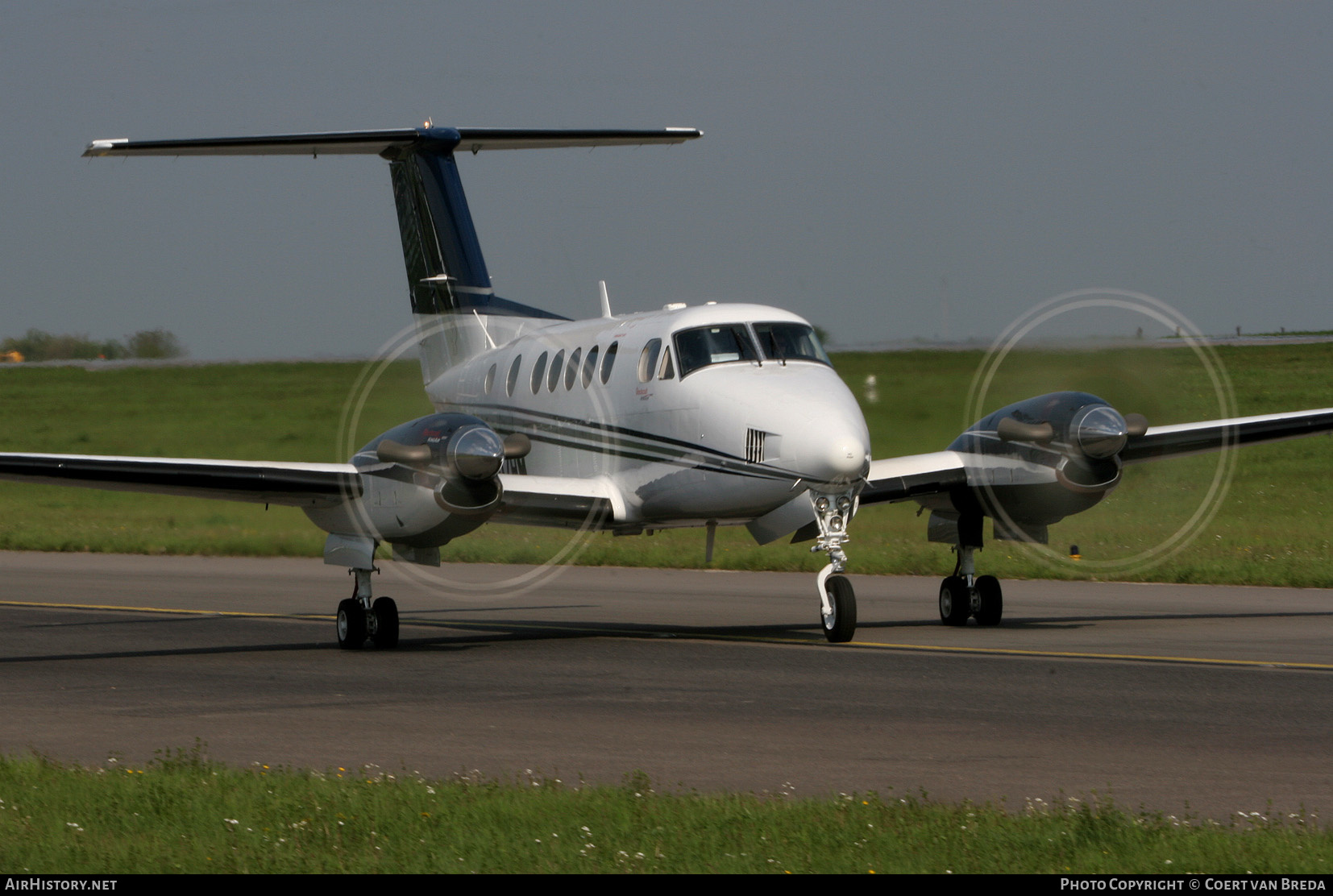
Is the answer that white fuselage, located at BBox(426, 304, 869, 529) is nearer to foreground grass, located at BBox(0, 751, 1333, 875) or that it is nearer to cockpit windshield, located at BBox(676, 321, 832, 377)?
cockpit windshield, located at BBox(676, 321, 832, 377)

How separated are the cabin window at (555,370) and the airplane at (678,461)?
0.10 feet

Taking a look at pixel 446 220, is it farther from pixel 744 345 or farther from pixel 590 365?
pixel 744 345

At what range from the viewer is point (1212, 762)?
918 cm

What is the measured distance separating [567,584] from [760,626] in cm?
775

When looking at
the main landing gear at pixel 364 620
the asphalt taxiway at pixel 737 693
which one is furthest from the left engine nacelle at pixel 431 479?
the asphalt taxiway at pixel 737 693

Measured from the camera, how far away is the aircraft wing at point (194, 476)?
15.2 m

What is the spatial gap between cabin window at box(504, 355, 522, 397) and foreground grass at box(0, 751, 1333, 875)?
37.0 ft

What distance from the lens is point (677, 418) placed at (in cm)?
1623

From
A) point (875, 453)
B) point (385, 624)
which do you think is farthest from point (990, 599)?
point (875, 453)

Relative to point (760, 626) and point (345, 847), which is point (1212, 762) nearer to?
point (345, 847)

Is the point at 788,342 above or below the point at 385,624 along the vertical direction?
above

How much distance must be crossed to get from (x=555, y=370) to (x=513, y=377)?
1106 mm

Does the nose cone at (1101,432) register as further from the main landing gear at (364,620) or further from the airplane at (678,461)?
the main landing gear at (364,620)

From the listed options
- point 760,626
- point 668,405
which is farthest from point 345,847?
point 760,626
